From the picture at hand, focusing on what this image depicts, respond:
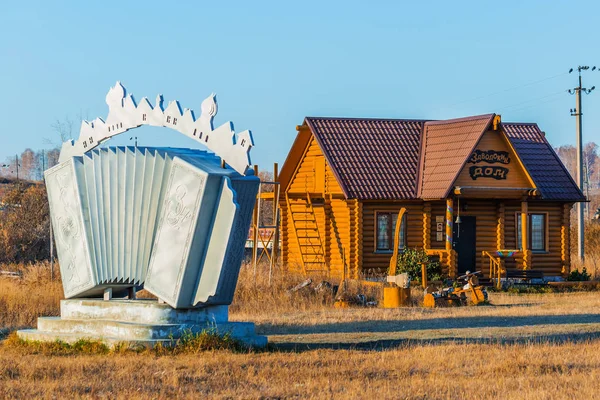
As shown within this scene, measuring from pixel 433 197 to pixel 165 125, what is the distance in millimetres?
16857

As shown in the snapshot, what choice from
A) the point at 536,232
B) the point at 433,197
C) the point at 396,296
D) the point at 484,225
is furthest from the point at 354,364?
the point at 536,232

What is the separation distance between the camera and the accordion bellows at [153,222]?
13.6 metres

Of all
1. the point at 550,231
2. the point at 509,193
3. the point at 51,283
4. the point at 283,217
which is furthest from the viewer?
the point at 283,217

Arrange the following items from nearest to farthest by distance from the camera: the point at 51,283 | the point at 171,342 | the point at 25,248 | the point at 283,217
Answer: the point at 171,342
the point at 51,283
the point at 283,217
the point at 25,248

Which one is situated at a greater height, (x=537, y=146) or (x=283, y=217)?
(x=537, y=146)

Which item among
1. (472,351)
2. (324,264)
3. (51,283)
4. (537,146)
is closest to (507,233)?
(537,146)

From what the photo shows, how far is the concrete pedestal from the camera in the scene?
13789mm

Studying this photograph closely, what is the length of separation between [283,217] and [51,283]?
12978 millimetres

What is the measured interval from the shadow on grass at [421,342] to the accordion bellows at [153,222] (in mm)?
1416

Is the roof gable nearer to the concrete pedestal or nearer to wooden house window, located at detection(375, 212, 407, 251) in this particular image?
wooden house window, located at detection(375, 212, 407, 251)

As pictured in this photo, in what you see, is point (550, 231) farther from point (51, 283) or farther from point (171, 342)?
point (171, 342)

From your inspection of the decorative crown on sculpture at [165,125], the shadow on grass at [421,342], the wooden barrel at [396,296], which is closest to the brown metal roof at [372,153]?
the wooden barrel at [396,296]

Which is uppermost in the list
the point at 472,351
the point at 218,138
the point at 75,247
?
the point at 218,138

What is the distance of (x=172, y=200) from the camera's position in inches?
555
